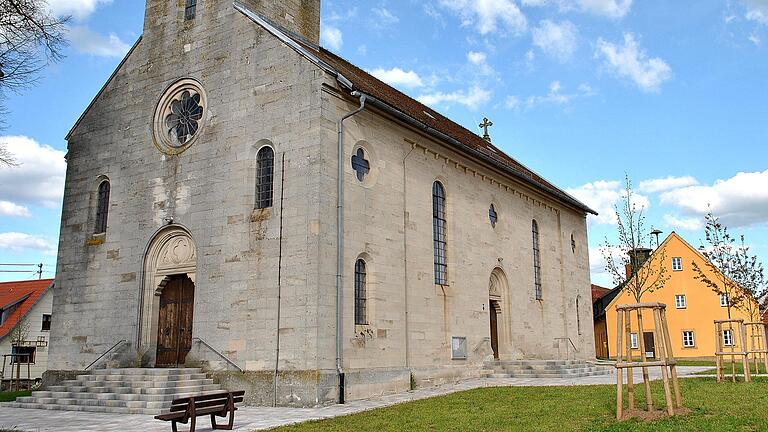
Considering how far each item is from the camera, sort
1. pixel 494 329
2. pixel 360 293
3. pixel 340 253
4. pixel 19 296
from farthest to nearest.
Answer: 1. pixel 19 296
2. pixel 494 329
3. pixel 360 293
4. pixel 340 253

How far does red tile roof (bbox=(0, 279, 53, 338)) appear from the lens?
133 feet

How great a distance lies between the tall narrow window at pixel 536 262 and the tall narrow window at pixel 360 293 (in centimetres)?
1218

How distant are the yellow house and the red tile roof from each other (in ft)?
125

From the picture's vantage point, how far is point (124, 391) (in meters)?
16.0

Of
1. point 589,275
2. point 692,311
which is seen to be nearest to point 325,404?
point 589,275

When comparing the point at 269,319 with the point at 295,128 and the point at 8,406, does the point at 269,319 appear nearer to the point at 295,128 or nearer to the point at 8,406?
the point at 295,128

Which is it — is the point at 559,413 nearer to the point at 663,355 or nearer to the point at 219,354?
the point at 663,355

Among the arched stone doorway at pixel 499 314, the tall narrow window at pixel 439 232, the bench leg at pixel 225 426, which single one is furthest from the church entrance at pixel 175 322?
the arched stone doorway at pixel 499 314

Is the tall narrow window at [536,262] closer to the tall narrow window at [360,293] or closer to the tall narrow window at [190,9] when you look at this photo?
the tall narrow window at [360,293]

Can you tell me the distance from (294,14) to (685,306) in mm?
35316

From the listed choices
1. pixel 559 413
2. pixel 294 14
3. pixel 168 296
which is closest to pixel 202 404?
pixel 559 413

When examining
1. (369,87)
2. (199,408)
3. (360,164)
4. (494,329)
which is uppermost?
(369,87)

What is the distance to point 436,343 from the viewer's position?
812 inches

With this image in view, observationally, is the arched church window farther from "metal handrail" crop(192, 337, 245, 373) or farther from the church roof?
"metal handrail" crop(192, 337, 245, 373)
